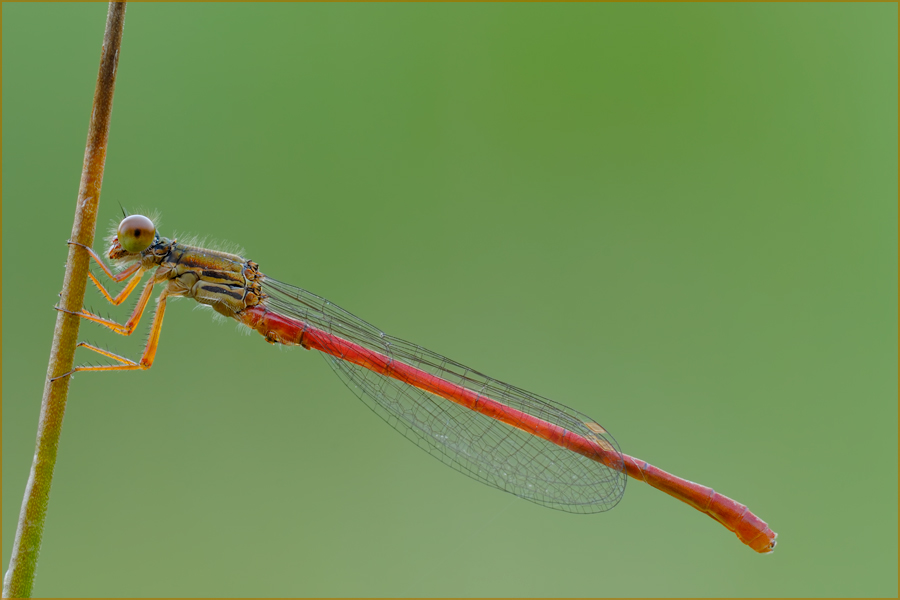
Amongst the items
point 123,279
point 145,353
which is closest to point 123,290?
point 123,279

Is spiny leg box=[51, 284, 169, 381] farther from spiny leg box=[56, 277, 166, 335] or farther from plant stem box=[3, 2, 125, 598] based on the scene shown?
plant stem box=[3, 2, 125, 598]

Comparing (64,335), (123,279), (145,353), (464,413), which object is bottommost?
(64,335)

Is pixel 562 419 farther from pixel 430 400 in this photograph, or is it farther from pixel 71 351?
pixel 71 351

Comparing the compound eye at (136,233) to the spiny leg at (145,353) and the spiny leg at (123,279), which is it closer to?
the spiny leg at (123,279)

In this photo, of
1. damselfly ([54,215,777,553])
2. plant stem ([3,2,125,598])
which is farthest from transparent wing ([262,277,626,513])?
plant stem ([3,2,125,598])

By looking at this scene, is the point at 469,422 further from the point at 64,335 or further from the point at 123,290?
the point at 64,335

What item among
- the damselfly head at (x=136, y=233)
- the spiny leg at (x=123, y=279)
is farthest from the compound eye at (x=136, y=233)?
the spiny leg at (x=123, y=279)
